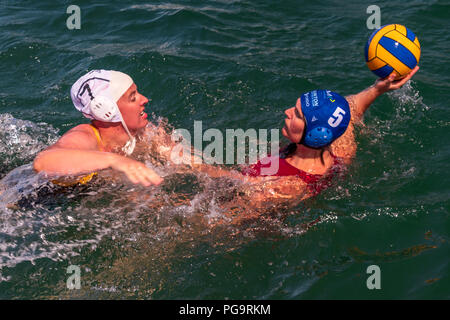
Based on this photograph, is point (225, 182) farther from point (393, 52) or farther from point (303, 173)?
point (393, 52)

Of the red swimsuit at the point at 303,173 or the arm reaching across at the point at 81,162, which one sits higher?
the arm reaching across at the point at 81,162

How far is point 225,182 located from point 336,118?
5.31ft

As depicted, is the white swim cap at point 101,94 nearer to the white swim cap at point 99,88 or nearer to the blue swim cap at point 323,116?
the white swim cap at point 99,88

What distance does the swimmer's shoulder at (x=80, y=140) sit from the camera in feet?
18.7

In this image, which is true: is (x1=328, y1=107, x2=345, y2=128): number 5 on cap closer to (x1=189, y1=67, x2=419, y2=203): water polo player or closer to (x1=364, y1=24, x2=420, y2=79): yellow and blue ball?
(x1=189, y1=67, x2=419, y2=203): water polo player

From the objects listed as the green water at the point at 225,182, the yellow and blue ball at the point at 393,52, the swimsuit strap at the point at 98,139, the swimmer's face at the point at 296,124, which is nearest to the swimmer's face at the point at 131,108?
the swimsuit strap at the point at 98,139

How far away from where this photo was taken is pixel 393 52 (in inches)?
238

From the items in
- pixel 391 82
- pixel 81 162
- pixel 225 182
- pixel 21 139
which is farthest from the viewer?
pixel 21 139

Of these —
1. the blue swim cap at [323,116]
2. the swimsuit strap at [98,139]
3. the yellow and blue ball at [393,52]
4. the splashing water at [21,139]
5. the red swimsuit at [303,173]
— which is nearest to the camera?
the blue swim cap at [323,116]

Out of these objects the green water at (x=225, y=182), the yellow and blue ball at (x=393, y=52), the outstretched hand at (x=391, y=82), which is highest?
the yellow and blue ball at (x=393, y=52)

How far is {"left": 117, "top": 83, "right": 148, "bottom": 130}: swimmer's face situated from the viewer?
6.09 meters

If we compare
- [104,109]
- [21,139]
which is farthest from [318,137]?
[21,139]

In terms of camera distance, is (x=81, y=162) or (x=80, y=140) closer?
(x=81, y=162)
